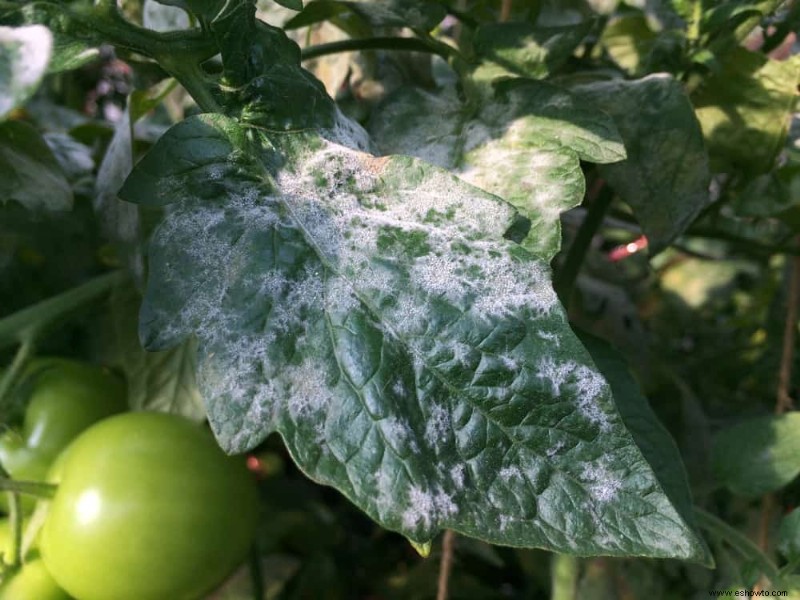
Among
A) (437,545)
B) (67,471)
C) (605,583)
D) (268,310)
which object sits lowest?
(437,545)

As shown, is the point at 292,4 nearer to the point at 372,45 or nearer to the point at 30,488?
the point at 372,45

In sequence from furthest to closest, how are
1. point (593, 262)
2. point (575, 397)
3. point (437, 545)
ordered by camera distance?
point (593, 262)
point (437, 545)
point (575, 397)

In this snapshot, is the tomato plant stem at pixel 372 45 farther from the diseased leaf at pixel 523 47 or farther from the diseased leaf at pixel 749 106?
the diseased leaf at pixel 749 106

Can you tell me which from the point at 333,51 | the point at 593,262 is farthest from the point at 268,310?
the point at 593,262

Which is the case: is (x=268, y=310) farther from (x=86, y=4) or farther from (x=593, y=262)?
(x=593, y=262)

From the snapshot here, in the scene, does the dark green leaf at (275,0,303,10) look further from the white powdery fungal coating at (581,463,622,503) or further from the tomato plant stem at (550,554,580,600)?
the tomato plant stem at (550,554,580,600)
